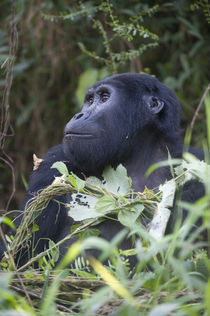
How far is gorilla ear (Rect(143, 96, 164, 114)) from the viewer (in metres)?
2.95

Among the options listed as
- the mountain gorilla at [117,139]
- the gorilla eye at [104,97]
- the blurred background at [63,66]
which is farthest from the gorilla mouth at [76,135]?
the blurred background at [63,66]

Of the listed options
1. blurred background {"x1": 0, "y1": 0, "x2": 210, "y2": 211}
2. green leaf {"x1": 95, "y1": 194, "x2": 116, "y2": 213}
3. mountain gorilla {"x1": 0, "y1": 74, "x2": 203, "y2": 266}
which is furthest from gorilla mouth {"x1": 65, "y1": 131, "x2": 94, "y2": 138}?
blurred background {"x1": 0, "y1": 0, "x2": 210, "y2": 211}

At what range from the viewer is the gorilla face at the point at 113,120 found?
8.86 feet

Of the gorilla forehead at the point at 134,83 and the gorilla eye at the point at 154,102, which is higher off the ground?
the gorilla forehead at the point at 134,83

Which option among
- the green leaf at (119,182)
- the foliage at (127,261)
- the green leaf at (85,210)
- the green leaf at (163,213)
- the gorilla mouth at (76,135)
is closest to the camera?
the foliage at (127,261)

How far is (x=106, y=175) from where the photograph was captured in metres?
2.60

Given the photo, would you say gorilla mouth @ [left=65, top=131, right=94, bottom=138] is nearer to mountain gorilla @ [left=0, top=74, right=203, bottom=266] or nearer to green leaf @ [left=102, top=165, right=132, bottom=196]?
mountain gorilla @ [left=0, top=74, right=203, bottom=266]

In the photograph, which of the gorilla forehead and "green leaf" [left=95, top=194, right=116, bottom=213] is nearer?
"green leaf" [left=95, top=194, right=116, bottom=213]

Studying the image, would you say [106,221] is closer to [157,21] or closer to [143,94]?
[143,94]

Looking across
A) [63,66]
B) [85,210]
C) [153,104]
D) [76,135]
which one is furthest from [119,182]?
[63,66]

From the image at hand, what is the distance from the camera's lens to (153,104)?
9.77 ft

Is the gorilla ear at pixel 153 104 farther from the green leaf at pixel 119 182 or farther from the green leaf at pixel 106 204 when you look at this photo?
the green leaf at pixel 106 204

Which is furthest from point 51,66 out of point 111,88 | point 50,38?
point 111,88

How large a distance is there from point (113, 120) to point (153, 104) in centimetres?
28
